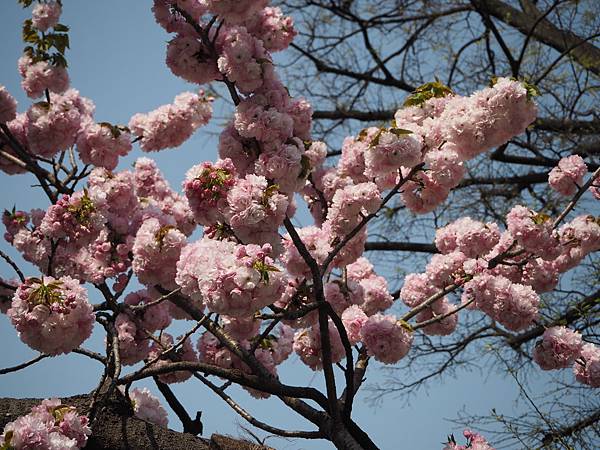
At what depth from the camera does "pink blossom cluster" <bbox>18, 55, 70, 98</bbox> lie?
348cm

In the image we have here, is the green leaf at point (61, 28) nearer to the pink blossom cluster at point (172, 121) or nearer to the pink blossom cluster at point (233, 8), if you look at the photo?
the pink blossom cluster at point (172, 121)

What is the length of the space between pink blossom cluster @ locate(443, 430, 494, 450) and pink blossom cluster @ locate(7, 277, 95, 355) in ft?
5.07

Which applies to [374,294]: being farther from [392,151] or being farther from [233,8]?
[233,8]

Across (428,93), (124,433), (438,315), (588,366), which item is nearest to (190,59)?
(428,93)

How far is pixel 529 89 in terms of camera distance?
99.9 inches

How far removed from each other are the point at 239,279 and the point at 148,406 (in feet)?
6.46

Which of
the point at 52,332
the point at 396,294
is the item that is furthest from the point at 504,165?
the point at 52,332

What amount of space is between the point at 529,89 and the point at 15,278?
2624 millimetres

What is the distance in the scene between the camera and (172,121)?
3.65 m

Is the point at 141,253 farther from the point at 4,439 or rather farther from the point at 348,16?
the point at 348,16

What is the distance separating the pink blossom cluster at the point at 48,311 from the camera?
7.59 ft

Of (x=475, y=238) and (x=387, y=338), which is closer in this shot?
(x=387, y=338)

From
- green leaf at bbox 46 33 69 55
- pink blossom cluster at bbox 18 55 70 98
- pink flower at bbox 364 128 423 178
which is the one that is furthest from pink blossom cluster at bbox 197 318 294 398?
green leaf at bbox 46 33 69 55

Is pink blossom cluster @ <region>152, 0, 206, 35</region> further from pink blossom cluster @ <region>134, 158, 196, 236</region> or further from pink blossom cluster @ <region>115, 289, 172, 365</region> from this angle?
pink blossom cluster @ <region>115, 289, 172, 365</region>
